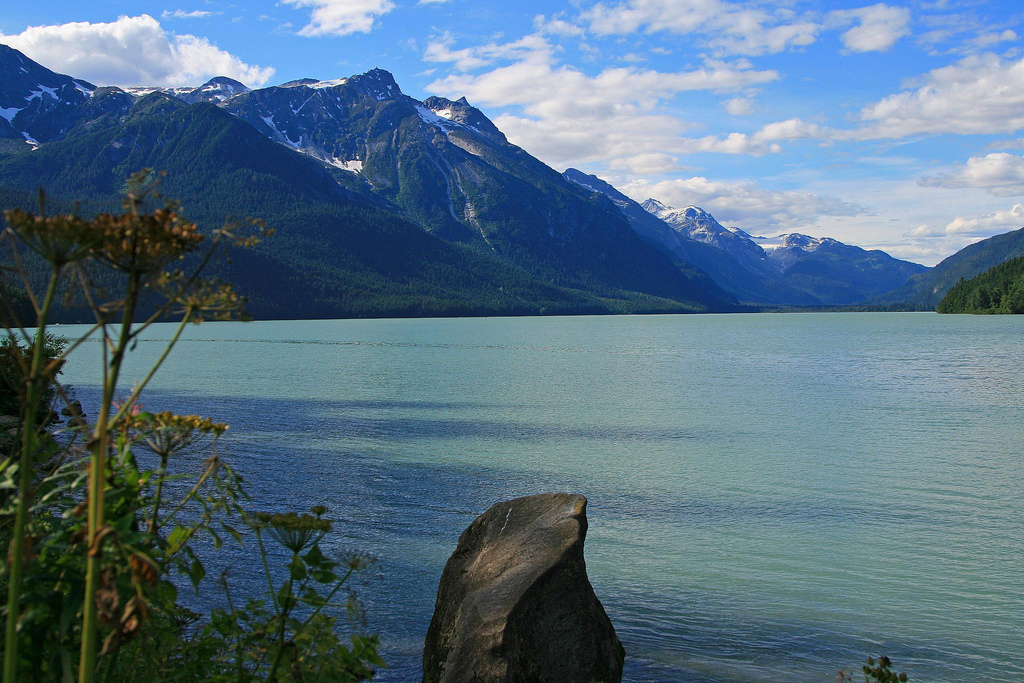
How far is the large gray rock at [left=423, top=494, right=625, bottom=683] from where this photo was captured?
27.0 ft

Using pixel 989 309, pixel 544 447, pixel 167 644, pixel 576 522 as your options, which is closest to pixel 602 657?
pixel 576 522

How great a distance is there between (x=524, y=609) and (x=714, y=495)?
39.2 ft

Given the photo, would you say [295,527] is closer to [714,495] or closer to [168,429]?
[168,429]

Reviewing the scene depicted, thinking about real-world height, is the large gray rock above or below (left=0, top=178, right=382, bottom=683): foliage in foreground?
below

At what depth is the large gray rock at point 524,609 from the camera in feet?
27.0

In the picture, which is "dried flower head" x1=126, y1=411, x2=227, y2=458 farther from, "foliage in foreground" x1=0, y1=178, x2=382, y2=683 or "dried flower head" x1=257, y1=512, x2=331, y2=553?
"dried flower head" x1=257, y1=512, x2=331, y2=553

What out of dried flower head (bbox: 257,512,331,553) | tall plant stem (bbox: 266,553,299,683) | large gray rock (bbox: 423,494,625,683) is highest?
dried flower head (bbox: 257,512,331,553)

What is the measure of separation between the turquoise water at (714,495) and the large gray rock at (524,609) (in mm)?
1177

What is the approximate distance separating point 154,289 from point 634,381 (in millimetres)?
48158

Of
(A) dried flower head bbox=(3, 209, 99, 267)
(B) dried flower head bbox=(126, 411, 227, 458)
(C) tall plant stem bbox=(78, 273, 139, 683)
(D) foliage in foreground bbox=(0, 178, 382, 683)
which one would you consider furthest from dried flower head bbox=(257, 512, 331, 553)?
(A) dried flower head bbox=(3, 209, 99, 267)

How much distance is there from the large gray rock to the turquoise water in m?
1.18

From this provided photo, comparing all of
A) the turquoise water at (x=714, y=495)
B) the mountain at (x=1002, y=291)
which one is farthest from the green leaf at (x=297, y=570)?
the mountain at (x=1002, y=291)

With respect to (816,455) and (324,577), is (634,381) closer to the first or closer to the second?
(816,455)

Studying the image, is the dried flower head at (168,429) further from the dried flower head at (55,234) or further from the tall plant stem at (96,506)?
the dried flower head at (55,234)
